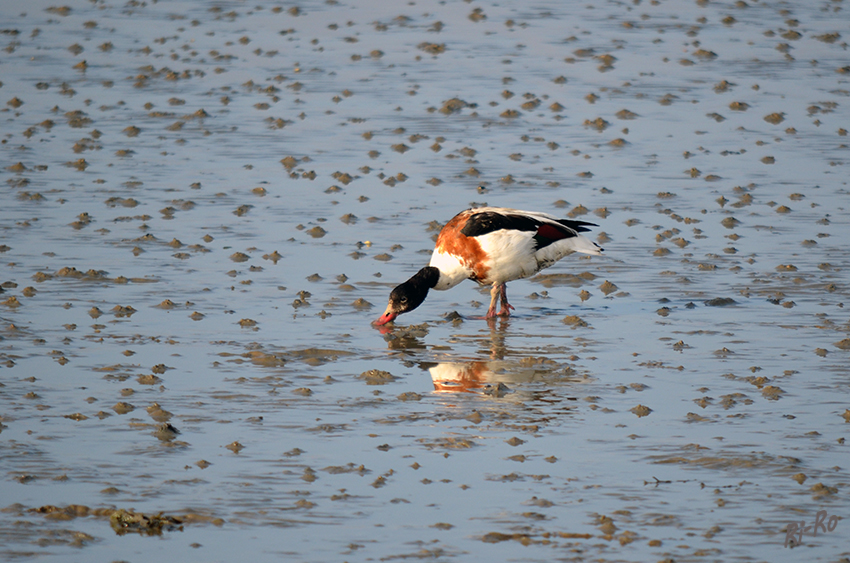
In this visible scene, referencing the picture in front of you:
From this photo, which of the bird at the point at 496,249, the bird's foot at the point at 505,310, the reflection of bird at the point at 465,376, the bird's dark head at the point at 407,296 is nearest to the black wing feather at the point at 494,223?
the bird at the point at 496,249

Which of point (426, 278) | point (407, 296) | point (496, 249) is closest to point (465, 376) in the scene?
point (407, 296)

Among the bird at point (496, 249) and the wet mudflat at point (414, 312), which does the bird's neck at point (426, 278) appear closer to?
the bird at point (496, 249)

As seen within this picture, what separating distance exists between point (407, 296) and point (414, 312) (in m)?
0.67

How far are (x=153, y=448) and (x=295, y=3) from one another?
2271 cm

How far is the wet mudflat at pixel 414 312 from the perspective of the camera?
6.97 metres

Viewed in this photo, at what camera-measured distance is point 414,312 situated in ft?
38.1

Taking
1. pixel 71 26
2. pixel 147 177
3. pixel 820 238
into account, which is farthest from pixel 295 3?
pixel 820 238

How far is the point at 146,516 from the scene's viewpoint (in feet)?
22.2

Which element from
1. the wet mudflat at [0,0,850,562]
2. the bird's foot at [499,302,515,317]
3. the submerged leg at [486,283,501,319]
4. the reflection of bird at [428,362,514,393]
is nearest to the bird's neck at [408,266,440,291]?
the wet mudflat at [0,0,850,562]

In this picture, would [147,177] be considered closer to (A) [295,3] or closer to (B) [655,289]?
(B) [655,289]

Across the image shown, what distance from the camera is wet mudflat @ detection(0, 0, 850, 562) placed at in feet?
22.9

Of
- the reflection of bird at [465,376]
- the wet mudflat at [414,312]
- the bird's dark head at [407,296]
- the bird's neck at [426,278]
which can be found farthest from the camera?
the bird's neck at [426,278]

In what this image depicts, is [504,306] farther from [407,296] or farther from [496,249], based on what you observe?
[407,296]

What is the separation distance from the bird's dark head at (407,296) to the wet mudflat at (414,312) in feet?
0.66
